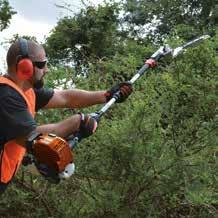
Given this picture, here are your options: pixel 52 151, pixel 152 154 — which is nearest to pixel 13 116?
pixel 52 151

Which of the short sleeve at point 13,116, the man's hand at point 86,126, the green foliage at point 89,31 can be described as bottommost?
the green foliage at point 89,31

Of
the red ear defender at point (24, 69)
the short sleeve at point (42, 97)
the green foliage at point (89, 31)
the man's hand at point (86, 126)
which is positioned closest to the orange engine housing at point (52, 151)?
the man's hand at point (86, 126)

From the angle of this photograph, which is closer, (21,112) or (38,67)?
(21,112)

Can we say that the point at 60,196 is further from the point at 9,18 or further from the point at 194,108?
the point at 9,18

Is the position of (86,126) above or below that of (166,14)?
above

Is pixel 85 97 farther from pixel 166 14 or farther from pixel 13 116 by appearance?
pixel 166 14

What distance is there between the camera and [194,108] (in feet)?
16.9

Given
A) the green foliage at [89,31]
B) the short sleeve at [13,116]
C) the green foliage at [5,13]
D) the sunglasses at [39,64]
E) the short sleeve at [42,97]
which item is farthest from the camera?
the green foliage at [5,13]

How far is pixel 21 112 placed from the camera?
10.8ft

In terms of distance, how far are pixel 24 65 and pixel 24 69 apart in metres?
0.02

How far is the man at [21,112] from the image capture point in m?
3.28

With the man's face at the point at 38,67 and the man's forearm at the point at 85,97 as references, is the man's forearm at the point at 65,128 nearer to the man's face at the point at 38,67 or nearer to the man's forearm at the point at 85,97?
the man's face at the point at 38,67

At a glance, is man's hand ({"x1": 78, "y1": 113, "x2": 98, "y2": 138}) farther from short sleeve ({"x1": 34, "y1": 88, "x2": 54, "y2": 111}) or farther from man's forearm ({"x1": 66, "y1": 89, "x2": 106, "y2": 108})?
man's forearm ({"x1": 66, "y1": 89, "x2": 106, "y2": 108})

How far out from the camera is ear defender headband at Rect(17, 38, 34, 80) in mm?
3492
